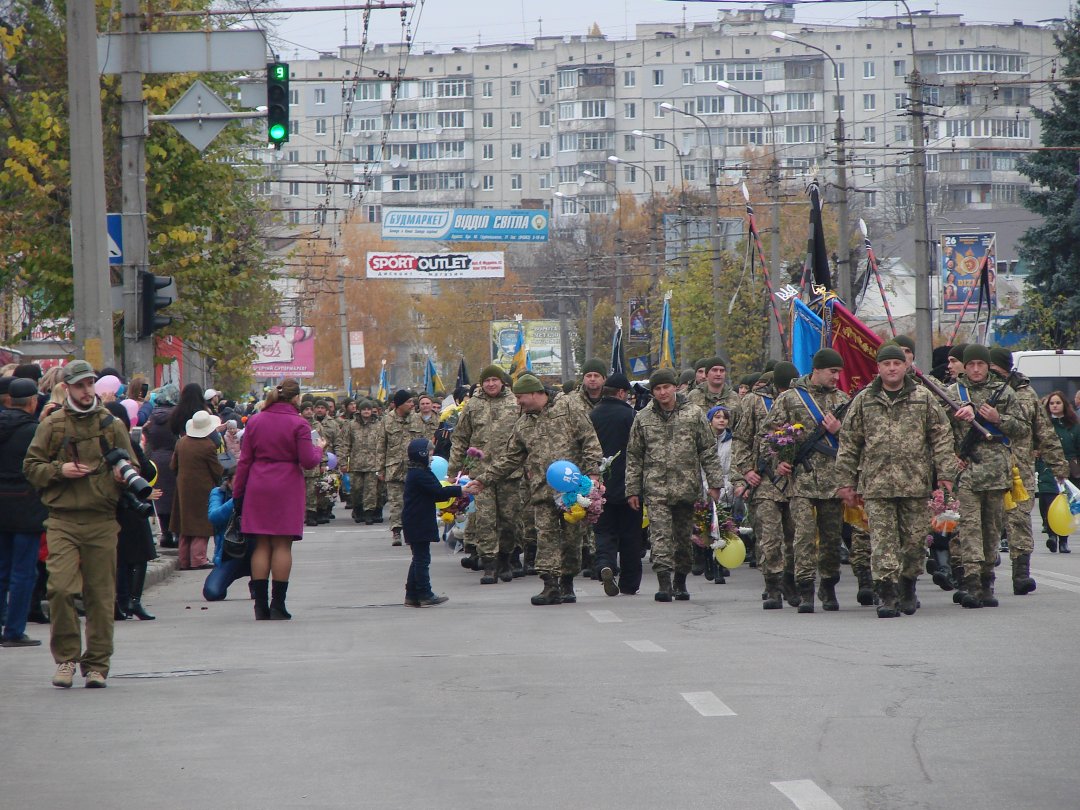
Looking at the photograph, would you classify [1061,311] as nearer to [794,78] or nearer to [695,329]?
[695,329]

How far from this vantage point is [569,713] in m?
8.75

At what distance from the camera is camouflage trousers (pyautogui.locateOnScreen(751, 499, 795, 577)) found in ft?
46.2

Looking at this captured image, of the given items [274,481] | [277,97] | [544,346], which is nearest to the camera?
[274,481]

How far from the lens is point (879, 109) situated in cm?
13875

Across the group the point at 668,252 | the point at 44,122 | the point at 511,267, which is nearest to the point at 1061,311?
Result: the point at 668,252

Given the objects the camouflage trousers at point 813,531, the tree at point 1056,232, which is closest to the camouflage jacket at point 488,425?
the camouflage trousers at point 813,531

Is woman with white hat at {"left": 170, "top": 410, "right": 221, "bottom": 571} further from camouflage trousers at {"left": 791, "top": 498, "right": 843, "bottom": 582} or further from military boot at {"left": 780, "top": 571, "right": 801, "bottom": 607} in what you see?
camouflage trousers at {"left": 791, "top": 498, "right": 843, "bottom": 582}

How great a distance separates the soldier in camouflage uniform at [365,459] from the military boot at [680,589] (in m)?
Result: 15.1

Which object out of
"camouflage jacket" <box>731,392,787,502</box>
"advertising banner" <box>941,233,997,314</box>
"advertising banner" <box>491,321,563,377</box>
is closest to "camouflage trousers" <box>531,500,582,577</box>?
"camouflage jacket" <box>731,392,787,502</box>

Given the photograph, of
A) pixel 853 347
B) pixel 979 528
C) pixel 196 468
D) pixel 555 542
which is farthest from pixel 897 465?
pixel 196 468

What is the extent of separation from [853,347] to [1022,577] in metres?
2.81

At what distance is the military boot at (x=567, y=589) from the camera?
15.2m

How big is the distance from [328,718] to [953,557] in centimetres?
725

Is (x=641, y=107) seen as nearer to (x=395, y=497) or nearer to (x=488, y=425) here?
(x=395, y=497)
